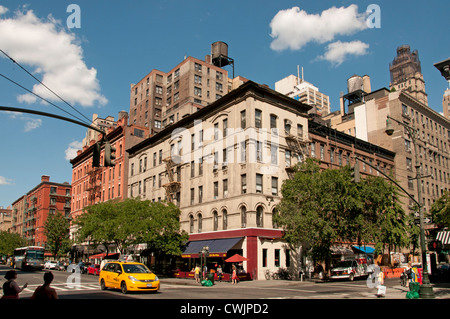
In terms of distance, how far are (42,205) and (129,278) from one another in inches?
4042

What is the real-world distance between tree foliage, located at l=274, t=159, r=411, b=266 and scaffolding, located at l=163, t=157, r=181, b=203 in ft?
53.7

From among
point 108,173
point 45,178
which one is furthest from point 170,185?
point 45,178

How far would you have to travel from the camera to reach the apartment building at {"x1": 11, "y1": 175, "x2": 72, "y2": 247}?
358ft

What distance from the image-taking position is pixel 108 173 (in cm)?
7006

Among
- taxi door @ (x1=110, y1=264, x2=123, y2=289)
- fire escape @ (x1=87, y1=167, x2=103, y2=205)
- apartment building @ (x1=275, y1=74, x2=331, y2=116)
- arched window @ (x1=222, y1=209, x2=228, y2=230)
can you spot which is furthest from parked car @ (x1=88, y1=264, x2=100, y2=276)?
apartment building @ (x1=275, y1=74, x2=331, y2=116)

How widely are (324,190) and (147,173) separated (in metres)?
30.8

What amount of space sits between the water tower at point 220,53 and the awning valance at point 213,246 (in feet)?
183

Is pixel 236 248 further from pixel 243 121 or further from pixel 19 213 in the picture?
pixel 19 213

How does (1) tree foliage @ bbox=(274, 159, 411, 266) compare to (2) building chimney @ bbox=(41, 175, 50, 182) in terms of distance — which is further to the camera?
(2) building chimney @ bbox=(41, 175, 50, 182)

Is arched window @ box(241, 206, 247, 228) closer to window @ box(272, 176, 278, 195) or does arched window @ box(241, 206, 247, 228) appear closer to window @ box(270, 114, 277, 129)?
window @ box(272, 176, 278, 195)

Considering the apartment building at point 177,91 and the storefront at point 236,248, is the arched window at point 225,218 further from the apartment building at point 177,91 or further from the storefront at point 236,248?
the apartment building at point 177,91

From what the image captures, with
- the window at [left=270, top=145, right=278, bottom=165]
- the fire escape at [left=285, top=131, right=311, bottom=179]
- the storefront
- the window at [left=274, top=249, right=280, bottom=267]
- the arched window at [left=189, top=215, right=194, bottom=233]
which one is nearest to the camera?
the storefront

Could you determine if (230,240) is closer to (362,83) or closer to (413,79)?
(362,83)

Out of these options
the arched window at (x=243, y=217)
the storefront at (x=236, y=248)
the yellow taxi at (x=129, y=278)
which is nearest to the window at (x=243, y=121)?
the arched window at (x=243, y=217)
